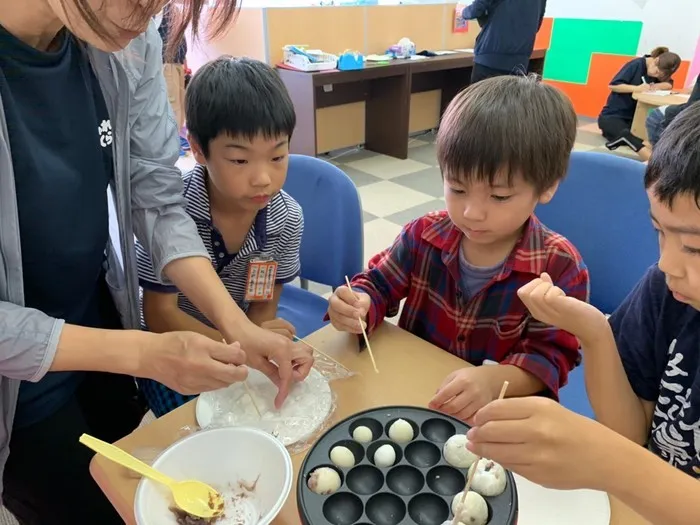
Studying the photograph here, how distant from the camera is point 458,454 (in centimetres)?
68

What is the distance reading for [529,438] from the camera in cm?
53

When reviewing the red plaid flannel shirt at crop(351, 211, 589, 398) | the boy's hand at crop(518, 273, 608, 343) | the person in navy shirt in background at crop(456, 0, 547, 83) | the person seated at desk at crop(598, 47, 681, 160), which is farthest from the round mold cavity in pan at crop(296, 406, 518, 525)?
the person seated at desk at crop(598, 47, 681, 160)

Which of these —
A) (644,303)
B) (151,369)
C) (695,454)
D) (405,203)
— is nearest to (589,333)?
(644,303)

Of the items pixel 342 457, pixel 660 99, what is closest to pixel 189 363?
pixel 342 457

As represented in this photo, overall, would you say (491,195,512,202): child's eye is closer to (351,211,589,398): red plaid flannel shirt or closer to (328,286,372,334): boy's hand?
(351,211,589,398): red plaid flannel shirt

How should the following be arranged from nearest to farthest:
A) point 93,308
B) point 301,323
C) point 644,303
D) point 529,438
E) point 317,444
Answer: point 529,438 → point 317,444 → point 644,303 → point 93,308 → point 301,323

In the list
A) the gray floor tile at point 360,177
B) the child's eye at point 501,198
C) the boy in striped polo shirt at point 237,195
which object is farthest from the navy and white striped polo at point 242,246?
the gray floor tile at point 360,177

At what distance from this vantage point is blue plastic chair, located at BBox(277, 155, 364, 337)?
1.51m

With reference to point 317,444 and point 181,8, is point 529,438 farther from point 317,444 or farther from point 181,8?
point 181,8

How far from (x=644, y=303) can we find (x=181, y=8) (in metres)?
0.88

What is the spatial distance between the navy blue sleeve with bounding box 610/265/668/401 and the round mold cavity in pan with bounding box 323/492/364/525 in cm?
59

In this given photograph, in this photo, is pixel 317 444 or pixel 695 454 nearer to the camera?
pixel 317 444

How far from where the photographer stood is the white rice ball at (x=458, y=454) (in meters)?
0.67

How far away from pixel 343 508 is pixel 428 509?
0.33ft
